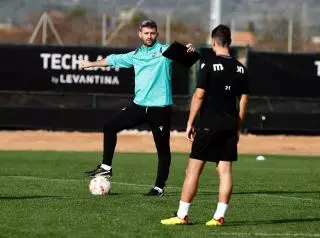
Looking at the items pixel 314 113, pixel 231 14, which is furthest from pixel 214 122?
pixel 231 14

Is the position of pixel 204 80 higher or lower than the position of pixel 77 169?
higher

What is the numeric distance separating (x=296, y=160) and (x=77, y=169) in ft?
20.7

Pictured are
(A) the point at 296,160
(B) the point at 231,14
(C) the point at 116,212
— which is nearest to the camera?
(C) the point at 116,212

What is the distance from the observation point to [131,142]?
85.0 feet

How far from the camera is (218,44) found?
9.60m

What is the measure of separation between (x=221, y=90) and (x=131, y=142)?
16.4m

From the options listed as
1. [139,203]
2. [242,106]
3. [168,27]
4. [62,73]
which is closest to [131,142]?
[62,73]

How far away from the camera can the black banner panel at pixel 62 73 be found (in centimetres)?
2762

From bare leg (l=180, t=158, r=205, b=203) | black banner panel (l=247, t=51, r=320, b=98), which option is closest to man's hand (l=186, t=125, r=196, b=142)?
bare leg (l=180, t=158, r=205, b=203)

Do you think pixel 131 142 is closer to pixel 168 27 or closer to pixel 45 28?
pixel 168 27

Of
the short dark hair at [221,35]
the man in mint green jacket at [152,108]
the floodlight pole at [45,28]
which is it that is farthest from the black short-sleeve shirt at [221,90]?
the floodlight pole at [45,28]

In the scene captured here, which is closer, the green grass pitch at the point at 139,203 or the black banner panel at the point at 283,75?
the green grass pitch at the point at 139,203

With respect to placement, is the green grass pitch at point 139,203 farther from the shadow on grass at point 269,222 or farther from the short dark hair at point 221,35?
the short dark hair at point 221,35

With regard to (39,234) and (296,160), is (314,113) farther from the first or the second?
(39,234)
